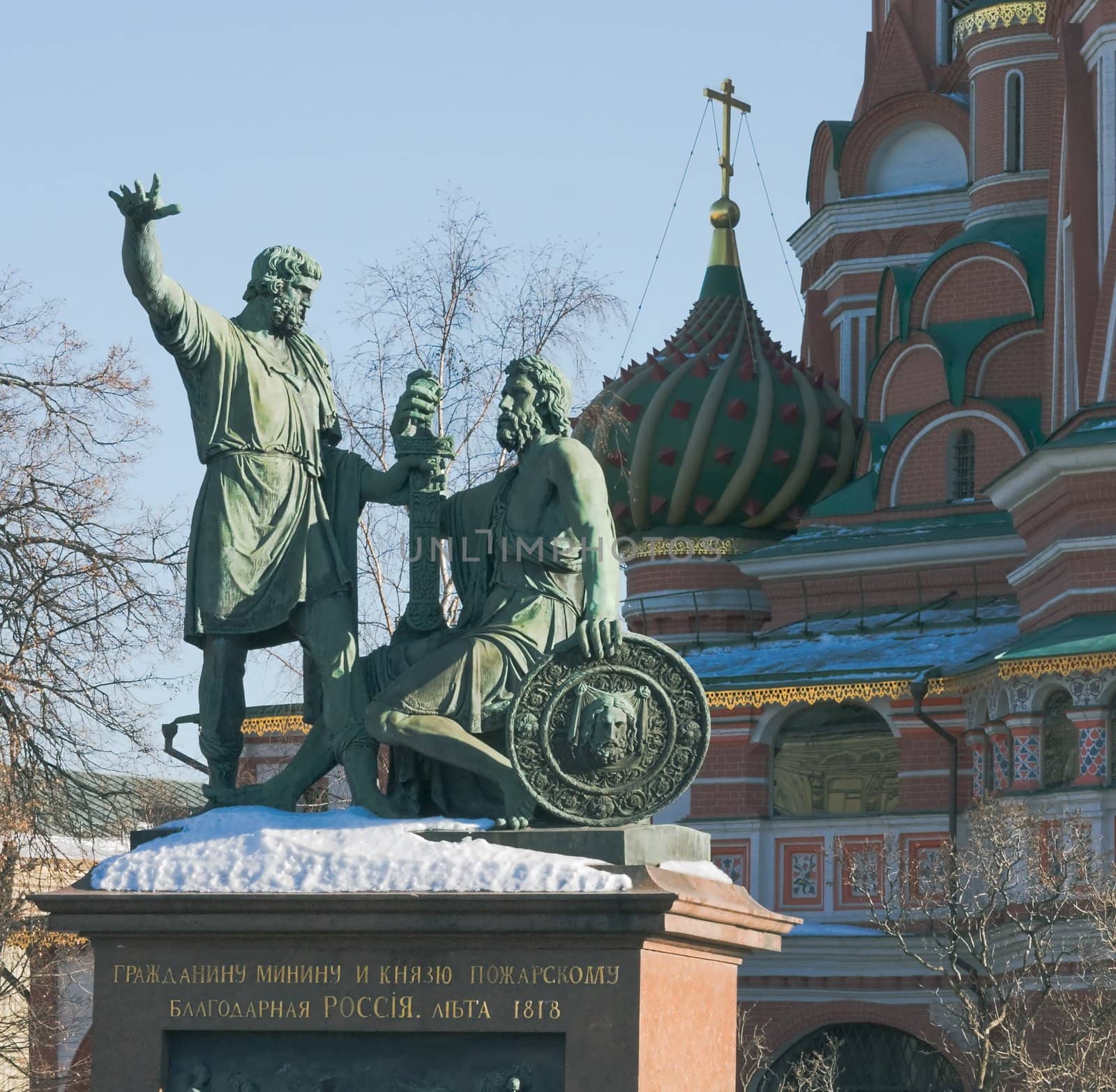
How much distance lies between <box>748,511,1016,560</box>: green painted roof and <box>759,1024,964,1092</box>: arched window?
5397mm

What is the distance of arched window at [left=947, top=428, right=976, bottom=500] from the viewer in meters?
34.0

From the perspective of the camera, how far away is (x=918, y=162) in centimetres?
3919

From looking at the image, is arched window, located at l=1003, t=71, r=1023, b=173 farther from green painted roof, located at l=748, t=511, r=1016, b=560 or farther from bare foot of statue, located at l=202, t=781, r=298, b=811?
bare foot of statue, located at l=202, t=781, r=298, b=811

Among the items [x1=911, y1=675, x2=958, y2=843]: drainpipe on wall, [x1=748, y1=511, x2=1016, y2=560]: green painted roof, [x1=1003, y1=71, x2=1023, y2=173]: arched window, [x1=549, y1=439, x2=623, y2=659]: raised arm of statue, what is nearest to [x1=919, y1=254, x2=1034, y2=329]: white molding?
[x1=1003, y1=71, x2=1023, y2=173]: arched window

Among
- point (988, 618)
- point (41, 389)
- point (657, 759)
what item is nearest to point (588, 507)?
point (657, 759)

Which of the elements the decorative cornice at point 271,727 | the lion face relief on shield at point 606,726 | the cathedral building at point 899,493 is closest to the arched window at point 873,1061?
the cathedral building at point 899,493

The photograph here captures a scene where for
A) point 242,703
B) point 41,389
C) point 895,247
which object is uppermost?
point 895,247

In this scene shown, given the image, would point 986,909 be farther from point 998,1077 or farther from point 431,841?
point 431,841

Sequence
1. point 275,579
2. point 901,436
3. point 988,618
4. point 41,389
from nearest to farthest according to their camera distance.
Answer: point 275,579
point 41,389
point 988,618
point 901,436

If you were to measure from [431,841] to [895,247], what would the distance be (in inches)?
1110

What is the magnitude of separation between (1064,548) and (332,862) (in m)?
17.7

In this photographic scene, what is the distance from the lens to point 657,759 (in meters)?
11.5

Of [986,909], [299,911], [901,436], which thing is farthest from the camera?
[901,436]

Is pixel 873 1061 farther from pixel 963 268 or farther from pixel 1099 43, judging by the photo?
pixel 1099 43
